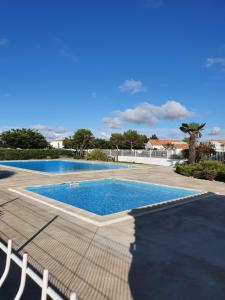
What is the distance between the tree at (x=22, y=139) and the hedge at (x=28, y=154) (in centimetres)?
800

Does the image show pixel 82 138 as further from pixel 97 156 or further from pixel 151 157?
pixel 151 157

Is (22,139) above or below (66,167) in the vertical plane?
above

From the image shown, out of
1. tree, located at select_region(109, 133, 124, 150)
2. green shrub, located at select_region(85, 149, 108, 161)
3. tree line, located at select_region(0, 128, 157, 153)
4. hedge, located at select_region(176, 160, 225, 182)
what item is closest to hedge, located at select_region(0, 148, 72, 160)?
tree line, located at select_region(0, 128, 157, 153)

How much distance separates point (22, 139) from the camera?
45.8 m

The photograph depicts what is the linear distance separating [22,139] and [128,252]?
43.5 meters

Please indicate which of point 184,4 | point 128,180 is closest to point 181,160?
point 128,180

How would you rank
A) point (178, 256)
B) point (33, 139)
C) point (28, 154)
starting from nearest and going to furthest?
point (178, 256) → point (28, 154) → point (33, 139)

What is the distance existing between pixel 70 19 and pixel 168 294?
66.3 feet

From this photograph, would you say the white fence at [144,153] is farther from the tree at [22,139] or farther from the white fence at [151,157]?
the tree at [22,139]

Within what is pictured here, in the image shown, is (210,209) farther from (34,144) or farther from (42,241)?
(34,144)

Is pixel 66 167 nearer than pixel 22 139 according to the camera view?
Yes

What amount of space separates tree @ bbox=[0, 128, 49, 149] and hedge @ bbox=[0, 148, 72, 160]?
800 cm

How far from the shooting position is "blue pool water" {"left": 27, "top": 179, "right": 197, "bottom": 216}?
12.2m

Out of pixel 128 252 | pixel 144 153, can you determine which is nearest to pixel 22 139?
pixel 144 153
